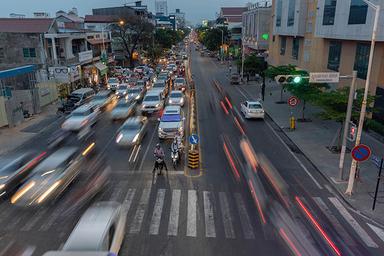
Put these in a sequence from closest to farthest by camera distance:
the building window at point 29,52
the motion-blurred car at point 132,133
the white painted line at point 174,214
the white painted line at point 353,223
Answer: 1. the white painted line at point 353,223
2. the white painted line at point 174,214
3. the motion-blurred car at point 132,133
4. the building window at point 29,52

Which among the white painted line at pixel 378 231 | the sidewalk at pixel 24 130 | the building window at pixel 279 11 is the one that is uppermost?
the building window at pixel 279 11

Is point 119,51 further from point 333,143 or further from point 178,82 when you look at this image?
point 333,143

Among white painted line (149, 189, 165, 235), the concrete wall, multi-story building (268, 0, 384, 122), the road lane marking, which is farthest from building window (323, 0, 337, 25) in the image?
the concrete wall

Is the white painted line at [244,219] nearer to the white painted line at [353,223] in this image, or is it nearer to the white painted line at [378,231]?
the white painted line at [353,223]

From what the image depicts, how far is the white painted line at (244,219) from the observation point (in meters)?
11.7

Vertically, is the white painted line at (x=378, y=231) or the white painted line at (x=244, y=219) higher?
the white painted line at (x=244, y=219)

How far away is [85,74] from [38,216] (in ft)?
118

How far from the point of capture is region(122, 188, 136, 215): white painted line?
44.5ft

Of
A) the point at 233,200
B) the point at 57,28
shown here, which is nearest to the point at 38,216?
the point at 233,200

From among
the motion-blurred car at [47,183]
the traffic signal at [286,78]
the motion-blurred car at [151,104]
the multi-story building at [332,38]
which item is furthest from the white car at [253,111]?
the motion-blurred car at [47,183]

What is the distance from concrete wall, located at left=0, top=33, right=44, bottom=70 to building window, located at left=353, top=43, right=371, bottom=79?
3380 cm

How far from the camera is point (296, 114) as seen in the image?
3066cm

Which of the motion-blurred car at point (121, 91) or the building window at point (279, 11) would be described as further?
the building window at point (279, 11)

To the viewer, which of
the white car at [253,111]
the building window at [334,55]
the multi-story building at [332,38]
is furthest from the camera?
the building window at [334,55]
